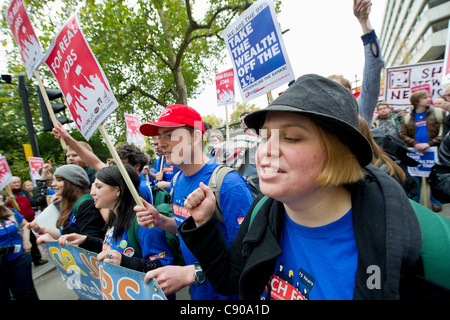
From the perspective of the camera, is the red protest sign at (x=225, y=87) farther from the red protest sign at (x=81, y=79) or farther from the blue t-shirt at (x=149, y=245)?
the blue t-shirt at (x=149, y=245)

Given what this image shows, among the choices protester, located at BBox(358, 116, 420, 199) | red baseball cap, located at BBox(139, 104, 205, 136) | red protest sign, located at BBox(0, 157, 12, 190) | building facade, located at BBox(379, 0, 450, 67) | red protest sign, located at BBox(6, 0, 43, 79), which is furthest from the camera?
building facade, located at BBox(379, 0, 450, 67)

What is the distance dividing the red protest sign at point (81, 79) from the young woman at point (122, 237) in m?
0.51

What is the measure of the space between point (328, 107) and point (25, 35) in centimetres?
345

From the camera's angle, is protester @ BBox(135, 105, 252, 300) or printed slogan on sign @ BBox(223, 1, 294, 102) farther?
printed slogan on sign @ BBox(223, 1, 294, 102)

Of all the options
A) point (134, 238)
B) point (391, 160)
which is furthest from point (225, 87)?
point (134, 238)

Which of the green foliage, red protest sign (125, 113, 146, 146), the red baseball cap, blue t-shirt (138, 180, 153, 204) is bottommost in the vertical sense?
blue t-shirt (138, 180, 153, 204)

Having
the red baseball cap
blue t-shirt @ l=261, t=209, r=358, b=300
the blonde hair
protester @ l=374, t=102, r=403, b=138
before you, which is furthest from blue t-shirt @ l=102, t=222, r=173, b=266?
protester @ l=374, t=102, r=403, b=138

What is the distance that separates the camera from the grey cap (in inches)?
109

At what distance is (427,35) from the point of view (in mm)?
29797

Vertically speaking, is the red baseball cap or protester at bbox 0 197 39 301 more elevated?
the red baseball cap

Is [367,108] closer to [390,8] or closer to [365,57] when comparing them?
[365,57]

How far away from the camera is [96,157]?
3133mm

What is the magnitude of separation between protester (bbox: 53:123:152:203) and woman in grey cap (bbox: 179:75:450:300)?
1.80 m

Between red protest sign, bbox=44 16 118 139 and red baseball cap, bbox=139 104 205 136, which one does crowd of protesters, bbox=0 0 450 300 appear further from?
red protest sign, bbox=44 16 118 139
